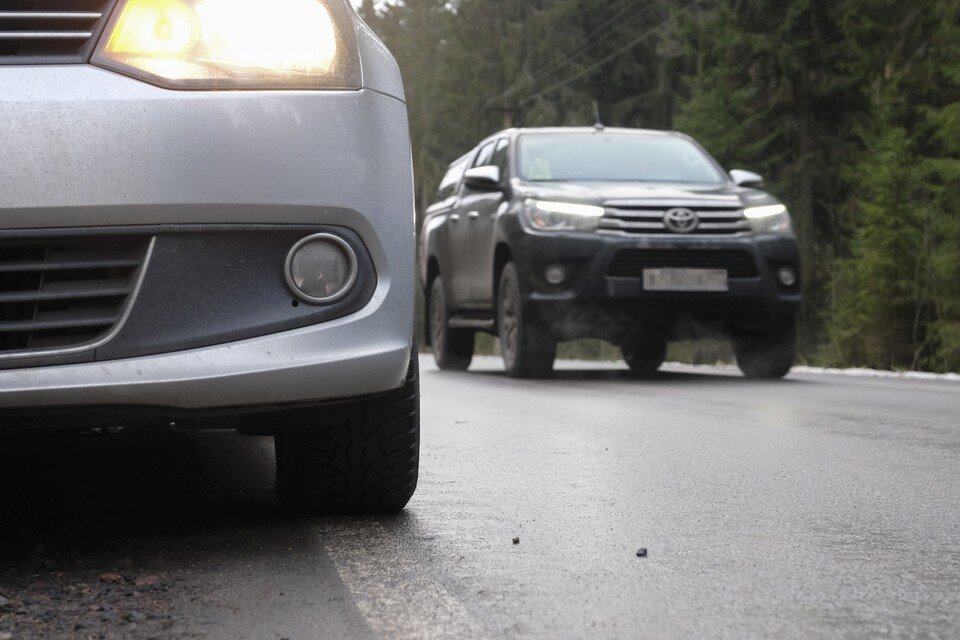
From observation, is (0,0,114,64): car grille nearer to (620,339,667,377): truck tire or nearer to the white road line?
the white road line

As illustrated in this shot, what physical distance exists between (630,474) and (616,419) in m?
2.02

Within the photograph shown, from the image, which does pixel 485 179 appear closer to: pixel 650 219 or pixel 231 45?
pixel 650 219

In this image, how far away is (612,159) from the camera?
1061 cm

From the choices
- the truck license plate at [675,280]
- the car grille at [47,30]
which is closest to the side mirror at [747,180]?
the truck license plate at [675,280]

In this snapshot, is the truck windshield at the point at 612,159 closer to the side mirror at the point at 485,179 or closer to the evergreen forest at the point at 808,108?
the side mirror at the point at 485,179

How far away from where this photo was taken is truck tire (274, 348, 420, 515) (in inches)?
144

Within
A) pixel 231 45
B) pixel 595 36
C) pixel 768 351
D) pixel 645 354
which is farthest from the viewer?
pixel 595 36

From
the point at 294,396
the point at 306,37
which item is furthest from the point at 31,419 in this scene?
the point at 306,37

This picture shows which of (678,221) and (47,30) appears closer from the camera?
(47,30)

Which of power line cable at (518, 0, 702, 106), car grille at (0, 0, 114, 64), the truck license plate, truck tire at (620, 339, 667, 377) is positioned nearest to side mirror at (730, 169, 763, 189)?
the truck license plate

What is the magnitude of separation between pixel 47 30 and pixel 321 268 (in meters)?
0.81

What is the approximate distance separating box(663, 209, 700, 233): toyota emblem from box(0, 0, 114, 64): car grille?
21.3 ft

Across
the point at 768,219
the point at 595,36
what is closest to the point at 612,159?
the point at 768,219

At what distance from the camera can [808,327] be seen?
34.0 m
